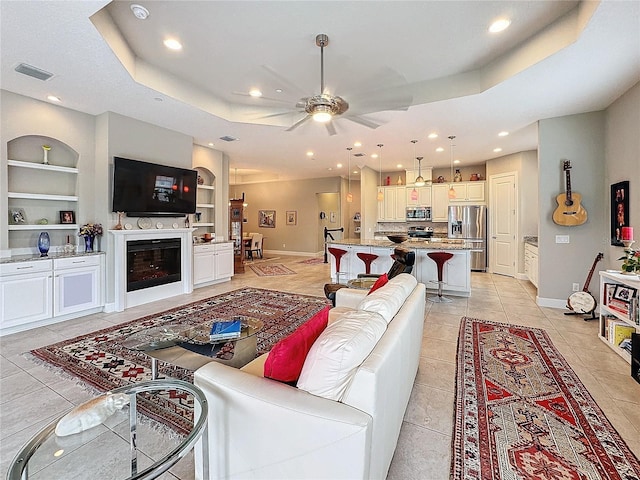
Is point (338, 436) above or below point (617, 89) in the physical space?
below

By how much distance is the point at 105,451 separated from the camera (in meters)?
1.74

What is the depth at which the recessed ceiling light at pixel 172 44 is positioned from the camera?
3.13 meters

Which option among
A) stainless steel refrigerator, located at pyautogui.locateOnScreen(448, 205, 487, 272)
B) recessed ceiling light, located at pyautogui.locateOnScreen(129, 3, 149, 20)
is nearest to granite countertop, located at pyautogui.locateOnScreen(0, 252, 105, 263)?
recessed ceiling light, located at pyautogui.locateOnScreen(129, 3, 149, 20)

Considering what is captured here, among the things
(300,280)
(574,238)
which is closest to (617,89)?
(574,238)

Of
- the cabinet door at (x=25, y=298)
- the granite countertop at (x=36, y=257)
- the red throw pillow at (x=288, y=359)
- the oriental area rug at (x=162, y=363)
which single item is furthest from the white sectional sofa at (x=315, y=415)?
the granite countertop at (x=36, y=257)

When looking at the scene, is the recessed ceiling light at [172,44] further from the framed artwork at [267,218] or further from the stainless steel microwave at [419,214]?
the framed artwork at [267,218]

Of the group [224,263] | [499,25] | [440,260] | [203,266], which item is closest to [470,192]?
[440,260]

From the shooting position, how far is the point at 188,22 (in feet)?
9.31

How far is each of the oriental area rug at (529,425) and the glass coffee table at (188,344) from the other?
162 cm

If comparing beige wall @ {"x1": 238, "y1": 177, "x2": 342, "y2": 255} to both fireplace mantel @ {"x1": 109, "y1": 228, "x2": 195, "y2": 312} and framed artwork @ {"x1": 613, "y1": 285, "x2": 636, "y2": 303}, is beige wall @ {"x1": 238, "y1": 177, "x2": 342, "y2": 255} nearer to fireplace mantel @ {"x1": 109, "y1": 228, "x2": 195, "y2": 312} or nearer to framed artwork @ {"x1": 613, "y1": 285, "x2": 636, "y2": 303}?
fireplace mantel @ {"x1": 109, "y1": 228, "x2": 195, "y2": 312}

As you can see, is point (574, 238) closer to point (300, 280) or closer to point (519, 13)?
point (519, 13)

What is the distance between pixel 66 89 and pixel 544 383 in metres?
6.06

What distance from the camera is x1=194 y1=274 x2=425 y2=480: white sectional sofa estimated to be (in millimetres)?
1118

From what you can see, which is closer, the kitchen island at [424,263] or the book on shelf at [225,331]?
the book on shelf at [225,331]
